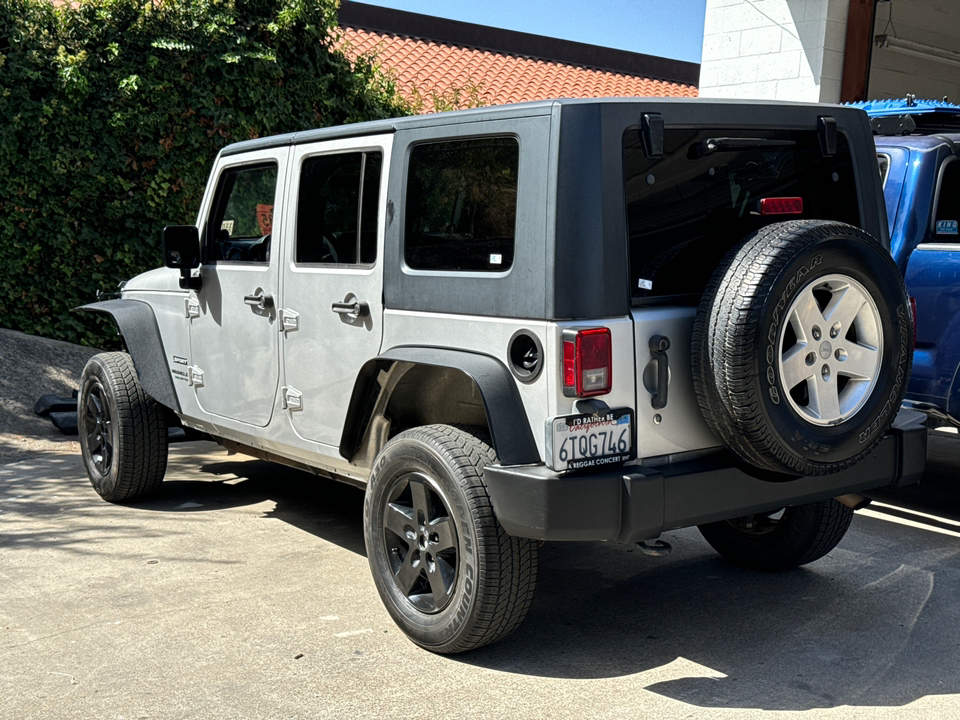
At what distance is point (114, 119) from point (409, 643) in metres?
6.99

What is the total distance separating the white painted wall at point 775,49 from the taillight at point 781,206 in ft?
27.2

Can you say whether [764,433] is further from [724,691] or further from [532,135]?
[532,135]

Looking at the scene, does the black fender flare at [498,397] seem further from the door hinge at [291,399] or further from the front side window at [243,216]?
the front side window at [243,216]

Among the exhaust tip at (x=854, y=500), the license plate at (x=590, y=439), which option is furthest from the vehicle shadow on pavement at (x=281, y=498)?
the exhaust tip at (x=854, y=500)

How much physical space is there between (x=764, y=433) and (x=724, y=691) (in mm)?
910

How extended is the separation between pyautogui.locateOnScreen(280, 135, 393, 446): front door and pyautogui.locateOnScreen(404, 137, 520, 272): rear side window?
0.67 ft

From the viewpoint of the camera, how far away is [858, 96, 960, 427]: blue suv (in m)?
5.25

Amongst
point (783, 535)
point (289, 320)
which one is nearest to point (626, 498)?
point (783, 535)

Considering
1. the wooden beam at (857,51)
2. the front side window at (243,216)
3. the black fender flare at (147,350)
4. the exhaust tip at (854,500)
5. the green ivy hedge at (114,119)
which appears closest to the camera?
the exhaust tip at (854,500)

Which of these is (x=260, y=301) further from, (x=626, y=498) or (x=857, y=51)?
(x=857, y=51)

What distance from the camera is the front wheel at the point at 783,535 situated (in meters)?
4.49

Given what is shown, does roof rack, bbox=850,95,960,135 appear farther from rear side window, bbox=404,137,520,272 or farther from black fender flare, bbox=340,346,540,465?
black fender flare, bbox=340,346,540,465

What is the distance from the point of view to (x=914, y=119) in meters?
6.60

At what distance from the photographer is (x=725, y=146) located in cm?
372
